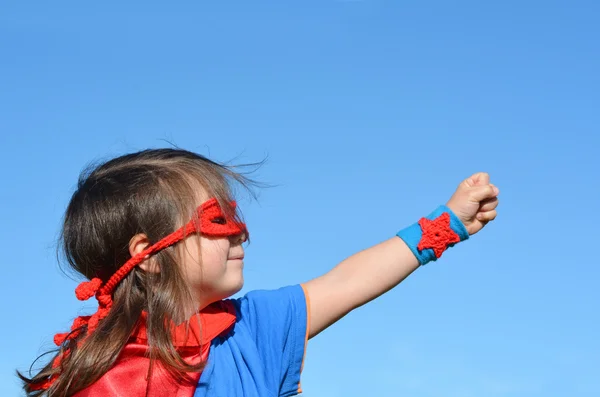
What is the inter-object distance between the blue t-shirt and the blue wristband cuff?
1.78ft

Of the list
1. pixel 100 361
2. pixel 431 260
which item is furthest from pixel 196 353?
pixel 431 260

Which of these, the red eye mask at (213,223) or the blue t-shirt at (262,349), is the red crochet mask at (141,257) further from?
the blue t-shirt at (262,349)

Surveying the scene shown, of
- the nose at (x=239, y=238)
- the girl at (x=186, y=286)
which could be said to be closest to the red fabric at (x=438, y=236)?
the girl at (x=186, y=286)

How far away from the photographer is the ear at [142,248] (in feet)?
11.6

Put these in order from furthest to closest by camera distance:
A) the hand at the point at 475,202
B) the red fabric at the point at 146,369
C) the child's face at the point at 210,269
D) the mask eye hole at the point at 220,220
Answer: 1. the hand at the point at 475,202
2. the mask eye hole at the point at 220,220
3. the child's face at the point at 210,269
4. the red fabric at the point at 146,369

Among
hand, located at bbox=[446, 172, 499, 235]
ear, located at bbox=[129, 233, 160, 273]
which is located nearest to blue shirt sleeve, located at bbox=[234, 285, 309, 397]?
ear, located at bbox=[129, 233, 160, 273]

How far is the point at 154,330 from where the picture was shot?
338 centimetres

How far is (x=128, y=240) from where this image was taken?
3.55m

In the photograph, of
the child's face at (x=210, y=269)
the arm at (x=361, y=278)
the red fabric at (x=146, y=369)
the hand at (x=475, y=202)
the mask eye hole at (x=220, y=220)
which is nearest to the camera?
the red fabric at (x=146, y=369)

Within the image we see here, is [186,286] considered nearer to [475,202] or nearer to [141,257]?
[141,257]

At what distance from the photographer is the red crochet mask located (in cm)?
349

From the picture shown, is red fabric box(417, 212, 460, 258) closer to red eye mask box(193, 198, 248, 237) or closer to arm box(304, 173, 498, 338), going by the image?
arm box(304, 173, 498, 338)

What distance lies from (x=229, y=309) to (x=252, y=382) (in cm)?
37

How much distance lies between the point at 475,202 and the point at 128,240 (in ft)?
5.24
